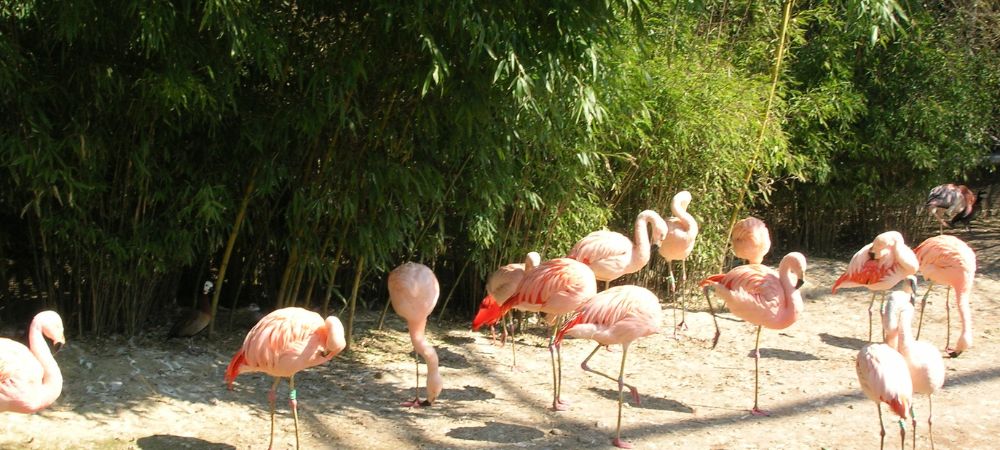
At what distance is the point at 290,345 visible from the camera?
398 centimetres

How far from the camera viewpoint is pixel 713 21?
7660 millimetres

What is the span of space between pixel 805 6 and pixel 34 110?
6681 mm

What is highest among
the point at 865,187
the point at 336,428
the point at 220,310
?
the point at 865,187

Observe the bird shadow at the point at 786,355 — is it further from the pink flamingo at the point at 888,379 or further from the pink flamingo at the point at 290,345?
the pink flamingo at the point at 290,345

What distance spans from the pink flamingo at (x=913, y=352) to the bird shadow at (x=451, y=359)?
2483mm

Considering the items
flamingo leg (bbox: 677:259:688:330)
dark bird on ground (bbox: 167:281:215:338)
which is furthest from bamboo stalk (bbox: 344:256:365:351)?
flamingo leg (bbox: 677:259:688:330)

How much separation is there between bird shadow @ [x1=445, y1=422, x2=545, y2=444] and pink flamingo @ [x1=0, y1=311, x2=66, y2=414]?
1764 millimetres

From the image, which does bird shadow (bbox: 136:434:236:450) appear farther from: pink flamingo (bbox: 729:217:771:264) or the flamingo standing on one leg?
pink flamingo (bbox: 729:217:771:264)

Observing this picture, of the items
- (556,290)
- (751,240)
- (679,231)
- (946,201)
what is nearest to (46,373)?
(556,290)

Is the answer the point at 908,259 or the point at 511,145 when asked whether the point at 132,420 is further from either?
the point at 908,259

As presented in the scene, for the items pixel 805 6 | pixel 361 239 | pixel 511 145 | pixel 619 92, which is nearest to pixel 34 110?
pixel 361 239

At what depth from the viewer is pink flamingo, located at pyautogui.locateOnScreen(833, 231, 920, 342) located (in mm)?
5840

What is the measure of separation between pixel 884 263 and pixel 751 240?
0.94 m

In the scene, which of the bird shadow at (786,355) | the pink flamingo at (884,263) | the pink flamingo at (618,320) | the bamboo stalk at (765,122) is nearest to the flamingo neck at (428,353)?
the pink flamingo at (618,320)
